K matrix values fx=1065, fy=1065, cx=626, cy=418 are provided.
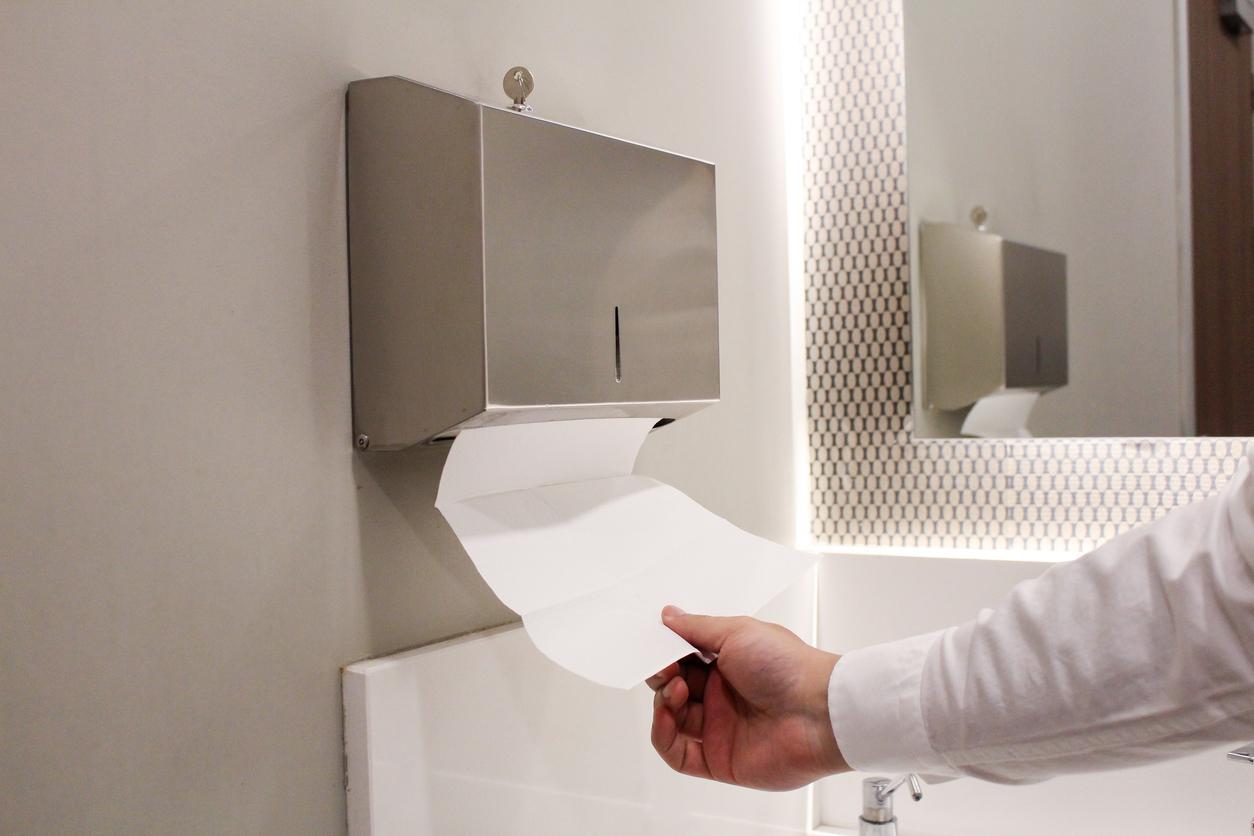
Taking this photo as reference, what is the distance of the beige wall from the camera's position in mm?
528

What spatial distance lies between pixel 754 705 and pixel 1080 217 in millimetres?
775

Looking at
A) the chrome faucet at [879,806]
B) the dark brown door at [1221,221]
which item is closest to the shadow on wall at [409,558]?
the chrome faucet at [879,806]

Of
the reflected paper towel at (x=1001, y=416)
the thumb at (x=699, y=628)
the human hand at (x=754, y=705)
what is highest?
the reflected paper towel at (x=1001, y=416)

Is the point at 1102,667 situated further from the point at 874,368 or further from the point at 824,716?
the point at 874,368

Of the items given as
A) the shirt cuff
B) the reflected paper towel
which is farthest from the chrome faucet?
the shirt cuff

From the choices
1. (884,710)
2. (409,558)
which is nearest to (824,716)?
(884,710)

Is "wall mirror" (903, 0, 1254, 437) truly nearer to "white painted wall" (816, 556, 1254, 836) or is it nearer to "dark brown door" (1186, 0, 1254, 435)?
"dark brown door" (1186, 0, 1254, 435)

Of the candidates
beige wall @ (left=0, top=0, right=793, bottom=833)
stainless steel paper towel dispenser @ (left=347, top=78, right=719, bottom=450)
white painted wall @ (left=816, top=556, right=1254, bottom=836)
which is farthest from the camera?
white painted wall @ (left=816, top=556, right=1254, bottom=836)

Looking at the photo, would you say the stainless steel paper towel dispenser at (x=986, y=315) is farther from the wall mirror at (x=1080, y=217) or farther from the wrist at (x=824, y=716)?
the wrist at (x=824, y=716)

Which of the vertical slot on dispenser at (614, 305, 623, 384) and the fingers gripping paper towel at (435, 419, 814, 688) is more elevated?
the vertical slot on dispenser at (614, 305, 623, 384)

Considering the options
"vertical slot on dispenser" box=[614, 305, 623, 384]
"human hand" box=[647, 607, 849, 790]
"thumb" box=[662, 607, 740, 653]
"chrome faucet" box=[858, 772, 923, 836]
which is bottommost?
"chrome faucet" box=[858, 772, 923, 836]

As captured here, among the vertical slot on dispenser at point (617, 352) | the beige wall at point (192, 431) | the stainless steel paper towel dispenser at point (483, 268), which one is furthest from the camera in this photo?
the vertical slot on dispenser at point (617, 352)

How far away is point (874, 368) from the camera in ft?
4.42

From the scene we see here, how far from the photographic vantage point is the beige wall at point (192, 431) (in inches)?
20.8
